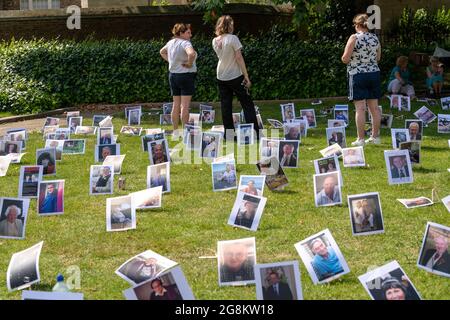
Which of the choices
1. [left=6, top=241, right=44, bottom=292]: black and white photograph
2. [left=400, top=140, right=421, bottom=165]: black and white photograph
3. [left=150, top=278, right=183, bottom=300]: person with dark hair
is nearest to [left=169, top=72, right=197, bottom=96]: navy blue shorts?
[left=400, top=140, right=421, bottom=165]: black and white photograph

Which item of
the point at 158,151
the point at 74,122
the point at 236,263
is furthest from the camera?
the point at 74,122

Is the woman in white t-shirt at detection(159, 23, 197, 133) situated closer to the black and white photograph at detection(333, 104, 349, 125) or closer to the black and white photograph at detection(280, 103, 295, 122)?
the black and white photograph at detection(280, 103, 295, 122)

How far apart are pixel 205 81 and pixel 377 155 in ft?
28.0

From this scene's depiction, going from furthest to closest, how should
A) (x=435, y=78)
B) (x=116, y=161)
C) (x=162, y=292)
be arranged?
A: 1. (x=435, y=78)
2. (x=116, y=161)
3. (x=162, y=292)

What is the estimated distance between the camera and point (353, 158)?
385 inches

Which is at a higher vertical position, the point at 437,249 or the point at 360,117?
the point at 360,117

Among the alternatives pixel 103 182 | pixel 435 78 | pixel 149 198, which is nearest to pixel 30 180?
pixel 103 182

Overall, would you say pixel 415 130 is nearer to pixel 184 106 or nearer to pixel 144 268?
pixel 184 106

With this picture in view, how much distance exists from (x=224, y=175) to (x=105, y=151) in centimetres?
223

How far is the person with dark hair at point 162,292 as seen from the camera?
194 inches
